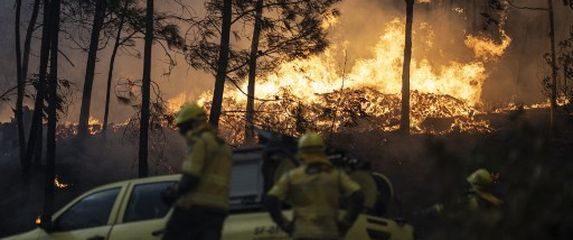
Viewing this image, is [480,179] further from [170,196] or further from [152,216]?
[170,196]

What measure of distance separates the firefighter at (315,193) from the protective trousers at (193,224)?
629 millimetres

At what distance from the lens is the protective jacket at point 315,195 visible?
6430 mm

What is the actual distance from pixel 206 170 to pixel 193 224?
1.60 feet

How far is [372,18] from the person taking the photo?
4334 centimetres

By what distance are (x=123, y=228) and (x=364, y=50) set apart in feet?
117

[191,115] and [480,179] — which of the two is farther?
[480,179]

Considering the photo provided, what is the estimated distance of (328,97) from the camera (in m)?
26.0

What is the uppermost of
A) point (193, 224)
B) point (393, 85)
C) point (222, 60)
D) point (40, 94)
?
point (393, 85)

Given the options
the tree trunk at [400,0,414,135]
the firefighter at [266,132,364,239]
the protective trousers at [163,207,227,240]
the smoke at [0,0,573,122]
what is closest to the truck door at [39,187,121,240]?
the protective trousers at [163,207,227,240]

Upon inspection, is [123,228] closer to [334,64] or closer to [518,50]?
[334,64]

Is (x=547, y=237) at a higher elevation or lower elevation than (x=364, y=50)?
lower

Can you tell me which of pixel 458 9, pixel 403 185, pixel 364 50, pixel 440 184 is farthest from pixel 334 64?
pixel 440 184

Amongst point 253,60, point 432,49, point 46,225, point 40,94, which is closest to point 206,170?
point 46,225

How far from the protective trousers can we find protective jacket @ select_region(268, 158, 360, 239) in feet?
2.12
